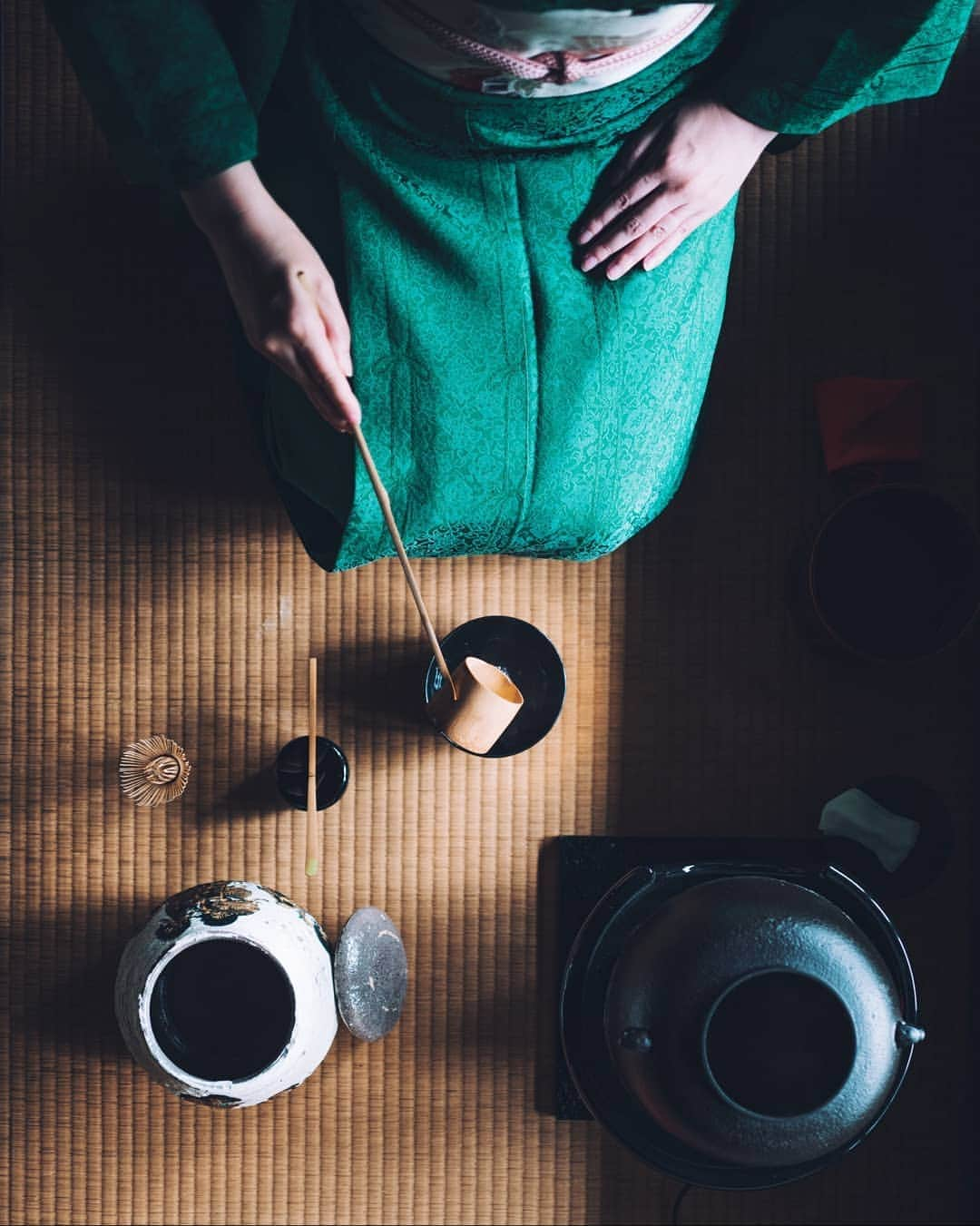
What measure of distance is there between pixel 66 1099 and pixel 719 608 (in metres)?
0.89

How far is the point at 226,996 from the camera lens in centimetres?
100

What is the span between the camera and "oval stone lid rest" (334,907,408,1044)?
1.06m

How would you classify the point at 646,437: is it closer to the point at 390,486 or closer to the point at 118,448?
the point at 390,486

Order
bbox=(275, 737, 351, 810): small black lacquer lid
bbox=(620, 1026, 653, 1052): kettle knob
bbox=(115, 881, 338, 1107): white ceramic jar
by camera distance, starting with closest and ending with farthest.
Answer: bbox=(620, 1026, 653, 1052): kettle knob
bbox=(115, 881, 338, 1107): white ceramic jar
bbox=(275, 737, 351, 810): small black lacquer lid

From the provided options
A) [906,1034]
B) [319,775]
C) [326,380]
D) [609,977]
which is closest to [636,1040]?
[609,977]

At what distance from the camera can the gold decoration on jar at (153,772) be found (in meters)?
1.13

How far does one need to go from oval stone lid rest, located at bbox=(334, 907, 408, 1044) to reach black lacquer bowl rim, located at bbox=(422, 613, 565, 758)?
0.21 metres

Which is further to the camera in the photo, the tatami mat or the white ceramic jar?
the tatami mat

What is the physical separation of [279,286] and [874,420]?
0.67 m

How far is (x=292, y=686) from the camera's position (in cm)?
116

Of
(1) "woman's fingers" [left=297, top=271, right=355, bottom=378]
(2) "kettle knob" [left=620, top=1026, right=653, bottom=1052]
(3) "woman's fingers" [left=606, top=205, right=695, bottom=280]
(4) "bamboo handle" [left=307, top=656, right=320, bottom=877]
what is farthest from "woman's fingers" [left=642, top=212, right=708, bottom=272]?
(2) "kettle knob" [left=620, top=1026, right=653, bottom=1052]

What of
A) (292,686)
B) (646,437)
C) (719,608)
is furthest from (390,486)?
(719,608)

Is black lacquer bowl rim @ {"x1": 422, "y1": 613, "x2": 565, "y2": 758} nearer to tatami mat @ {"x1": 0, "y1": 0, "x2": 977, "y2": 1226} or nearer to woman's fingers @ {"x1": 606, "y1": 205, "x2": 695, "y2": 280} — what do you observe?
tatami mat @ {"x1": 0, "y1": 0, "x2": 977, "y2": 1226}

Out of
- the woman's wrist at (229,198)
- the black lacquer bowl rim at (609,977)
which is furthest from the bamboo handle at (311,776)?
the woman's wrist at (229,198)
